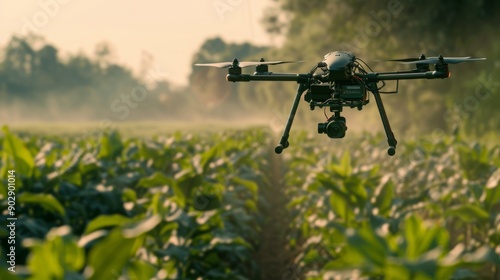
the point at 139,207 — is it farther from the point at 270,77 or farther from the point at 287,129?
the point at 287,129

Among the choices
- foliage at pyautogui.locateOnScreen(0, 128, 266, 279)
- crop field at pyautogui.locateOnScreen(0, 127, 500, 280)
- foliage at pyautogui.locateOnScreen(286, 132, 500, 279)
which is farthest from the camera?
foliage at pyautogui.locateOnScreen(0, 128, 266, 279)

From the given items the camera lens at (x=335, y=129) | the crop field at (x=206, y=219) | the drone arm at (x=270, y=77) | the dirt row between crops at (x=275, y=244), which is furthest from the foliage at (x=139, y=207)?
the camera lens at (x=335, y=129)

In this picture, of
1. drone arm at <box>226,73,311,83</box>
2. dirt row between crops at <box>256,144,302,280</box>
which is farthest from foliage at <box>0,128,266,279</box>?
drone arm at <box>226,73,311,83</box>

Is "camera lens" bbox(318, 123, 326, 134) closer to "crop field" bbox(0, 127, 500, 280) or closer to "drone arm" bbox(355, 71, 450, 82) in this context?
"drone arm" bbox(355, 71, 450, 82)

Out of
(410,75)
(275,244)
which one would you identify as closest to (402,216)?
(410,75)

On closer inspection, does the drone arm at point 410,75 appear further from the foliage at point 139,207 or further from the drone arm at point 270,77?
the foliage at point 139,207

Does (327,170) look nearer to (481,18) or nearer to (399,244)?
(399,244)

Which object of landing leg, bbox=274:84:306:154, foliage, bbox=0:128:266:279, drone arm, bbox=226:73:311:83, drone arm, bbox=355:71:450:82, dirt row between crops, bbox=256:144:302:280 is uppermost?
drone arm, bbox=355:71:450:82
